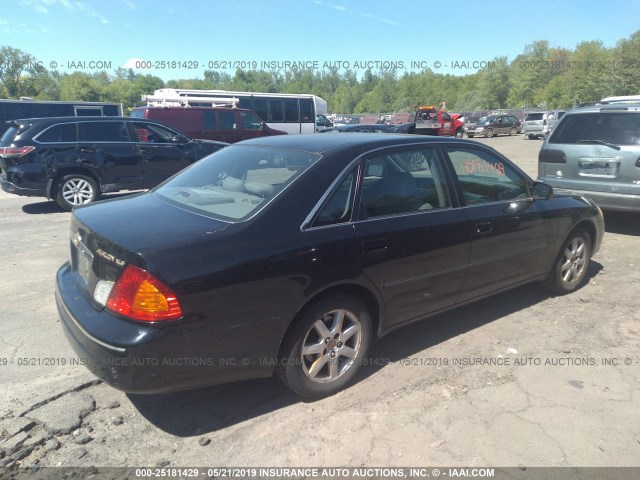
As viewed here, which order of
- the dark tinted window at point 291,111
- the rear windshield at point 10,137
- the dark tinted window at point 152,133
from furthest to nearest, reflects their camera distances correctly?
the dark tinted window at point 291,111, the dark tinted window at point 152,133, the rear windshield at point 10,137

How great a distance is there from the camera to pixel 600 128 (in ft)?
22.6

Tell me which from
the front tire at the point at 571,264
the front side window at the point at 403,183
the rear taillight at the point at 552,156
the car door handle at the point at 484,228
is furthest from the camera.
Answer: the rear taillight at the point at 552,156

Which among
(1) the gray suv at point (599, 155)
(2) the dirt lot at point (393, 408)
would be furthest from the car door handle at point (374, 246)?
(1) the gray suv at point (599, 155)

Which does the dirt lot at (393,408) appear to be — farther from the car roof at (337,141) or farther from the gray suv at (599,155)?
the gray suv at (599,155)

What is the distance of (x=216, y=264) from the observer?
2.45 metres

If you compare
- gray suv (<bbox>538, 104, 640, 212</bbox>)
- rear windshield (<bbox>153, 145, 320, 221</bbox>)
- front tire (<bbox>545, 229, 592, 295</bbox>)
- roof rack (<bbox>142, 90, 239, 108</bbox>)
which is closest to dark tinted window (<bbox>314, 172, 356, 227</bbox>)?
rear windshield (<bbox>153, 145, 320, 221</bbox>)

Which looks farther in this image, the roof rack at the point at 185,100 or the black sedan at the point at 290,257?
the roof rack at the point at 185,100

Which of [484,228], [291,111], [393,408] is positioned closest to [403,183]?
[484,228]

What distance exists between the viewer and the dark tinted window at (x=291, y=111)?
21109 millimetres

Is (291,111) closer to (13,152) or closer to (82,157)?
(82,157)

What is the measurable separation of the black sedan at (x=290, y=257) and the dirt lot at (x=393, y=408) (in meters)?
0.35

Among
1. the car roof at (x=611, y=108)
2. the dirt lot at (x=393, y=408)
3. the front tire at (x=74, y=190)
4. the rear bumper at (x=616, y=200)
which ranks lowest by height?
the dirt lot at (x=393, y=408)

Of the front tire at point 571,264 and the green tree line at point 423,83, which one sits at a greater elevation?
the green tree line at point 423,83

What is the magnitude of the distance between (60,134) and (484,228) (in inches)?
309
